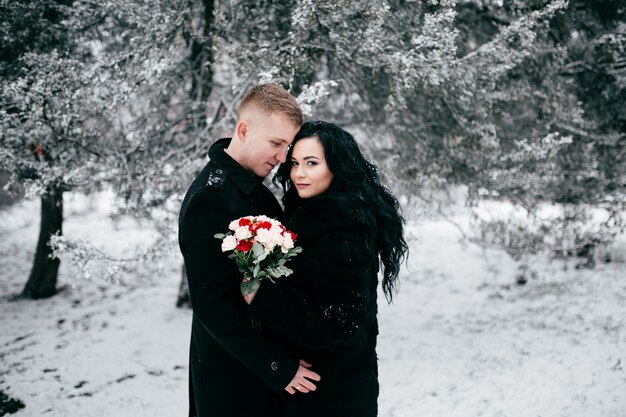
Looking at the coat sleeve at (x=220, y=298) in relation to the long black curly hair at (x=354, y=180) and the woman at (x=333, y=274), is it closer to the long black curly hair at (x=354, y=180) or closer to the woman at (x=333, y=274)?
the woman at (x=333, y=274)

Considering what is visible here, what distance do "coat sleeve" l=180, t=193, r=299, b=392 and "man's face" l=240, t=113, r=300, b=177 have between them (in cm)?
40

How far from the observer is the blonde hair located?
8.04 ft

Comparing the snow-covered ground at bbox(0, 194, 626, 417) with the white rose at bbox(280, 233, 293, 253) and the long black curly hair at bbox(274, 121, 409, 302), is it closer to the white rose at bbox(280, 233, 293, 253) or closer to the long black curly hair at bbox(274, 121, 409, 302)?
the long black curly hair at bbox(274, 121, 409, 302)

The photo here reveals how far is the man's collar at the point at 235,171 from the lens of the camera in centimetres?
239

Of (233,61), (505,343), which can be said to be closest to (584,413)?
(505,343)

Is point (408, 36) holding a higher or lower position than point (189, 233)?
higher

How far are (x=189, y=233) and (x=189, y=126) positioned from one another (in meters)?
4.11

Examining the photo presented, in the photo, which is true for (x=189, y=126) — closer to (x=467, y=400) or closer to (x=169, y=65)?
(x=169, y=65)

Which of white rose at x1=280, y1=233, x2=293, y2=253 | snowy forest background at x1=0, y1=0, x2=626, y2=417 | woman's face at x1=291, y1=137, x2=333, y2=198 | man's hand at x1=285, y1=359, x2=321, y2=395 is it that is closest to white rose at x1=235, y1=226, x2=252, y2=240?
white rose at x1=280, y1=233, x2=293, y2=253

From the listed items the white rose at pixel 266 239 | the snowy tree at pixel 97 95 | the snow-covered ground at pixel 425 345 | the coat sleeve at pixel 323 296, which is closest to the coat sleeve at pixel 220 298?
the coat sleeve at pixel 323 296

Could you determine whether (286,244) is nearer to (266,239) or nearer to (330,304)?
(266,239)

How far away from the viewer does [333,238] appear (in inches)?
86.2

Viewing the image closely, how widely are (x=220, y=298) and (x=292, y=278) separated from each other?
36cm

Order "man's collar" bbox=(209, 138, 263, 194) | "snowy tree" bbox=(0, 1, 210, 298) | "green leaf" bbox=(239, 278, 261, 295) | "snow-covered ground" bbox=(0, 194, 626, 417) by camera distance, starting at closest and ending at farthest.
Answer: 1. "green leaf" bbox=(239, 278, 261, 295)
2. "man's collar" bbox=(209, 138, 263, 194)
3. "snowy tree" bbox=(0, 1, 210, 298)
4. "snow-covered ground" bbox=(0, 194, 626, 417)
